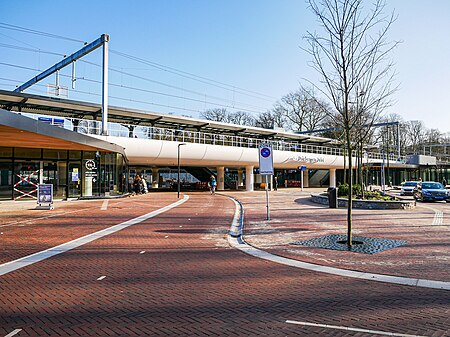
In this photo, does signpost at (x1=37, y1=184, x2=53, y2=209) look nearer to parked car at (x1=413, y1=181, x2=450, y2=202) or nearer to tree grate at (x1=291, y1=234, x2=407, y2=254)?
tree grate at (x1=291, y1=234, x2=407, y2=254)

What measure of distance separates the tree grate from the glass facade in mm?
20751

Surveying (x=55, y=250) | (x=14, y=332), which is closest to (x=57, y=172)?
(x=55, y=250)

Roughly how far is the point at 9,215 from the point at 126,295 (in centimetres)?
1392

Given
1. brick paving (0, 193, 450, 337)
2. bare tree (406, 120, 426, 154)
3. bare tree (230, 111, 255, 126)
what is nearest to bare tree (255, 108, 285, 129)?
bare tree (230, 111, 255, 126)

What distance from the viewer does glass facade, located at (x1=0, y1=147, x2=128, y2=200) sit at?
25688 mm

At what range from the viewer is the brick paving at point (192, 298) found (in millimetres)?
4668

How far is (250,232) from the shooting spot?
41.8ft

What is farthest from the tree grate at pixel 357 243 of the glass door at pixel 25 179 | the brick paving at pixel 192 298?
the glass door at pixel 25 179

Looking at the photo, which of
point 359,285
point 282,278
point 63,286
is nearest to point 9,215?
point 63,286

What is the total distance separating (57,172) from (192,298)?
952 inches

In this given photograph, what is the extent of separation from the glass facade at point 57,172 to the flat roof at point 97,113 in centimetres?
943

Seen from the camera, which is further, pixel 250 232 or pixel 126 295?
pixel 250 232

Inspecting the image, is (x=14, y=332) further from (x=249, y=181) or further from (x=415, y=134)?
(x=415, y=134)

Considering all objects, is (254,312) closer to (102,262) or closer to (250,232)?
(102,262)
